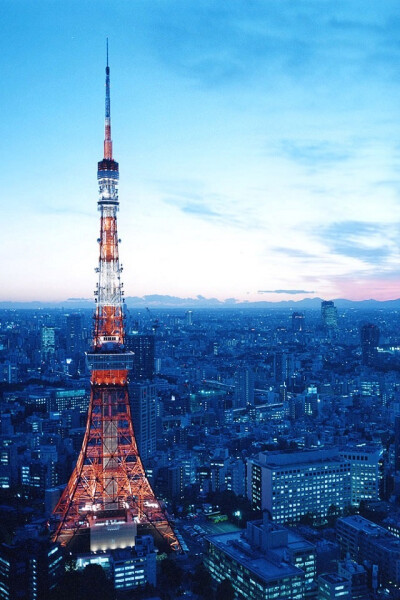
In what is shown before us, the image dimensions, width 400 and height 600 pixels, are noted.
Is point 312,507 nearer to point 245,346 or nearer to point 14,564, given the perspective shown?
point 14,564

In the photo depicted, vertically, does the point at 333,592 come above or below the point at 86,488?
below

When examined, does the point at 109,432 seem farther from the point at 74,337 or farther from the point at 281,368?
the point at 74,337

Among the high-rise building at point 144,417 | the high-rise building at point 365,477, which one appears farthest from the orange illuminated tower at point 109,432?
the high-rise building at point 144,417

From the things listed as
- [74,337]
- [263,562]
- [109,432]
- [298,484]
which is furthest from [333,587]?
[74,337]

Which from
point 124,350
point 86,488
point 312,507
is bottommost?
point 312,507

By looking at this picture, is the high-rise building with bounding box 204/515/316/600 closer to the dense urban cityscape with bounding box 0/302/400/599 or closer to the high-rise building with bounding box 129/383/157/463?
the dense urban cityscape with bounding box 0/302/400/599

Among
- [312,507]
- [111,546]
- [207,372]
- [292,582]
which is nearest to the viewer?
[292,582]

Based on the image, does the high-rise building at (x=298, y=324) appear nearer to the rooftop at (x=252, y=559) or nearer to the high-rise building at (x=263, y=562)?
the rooftop at (x=252, y=559)

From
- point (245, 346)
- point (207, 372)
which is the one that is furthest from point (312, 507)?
point (245, 346)
